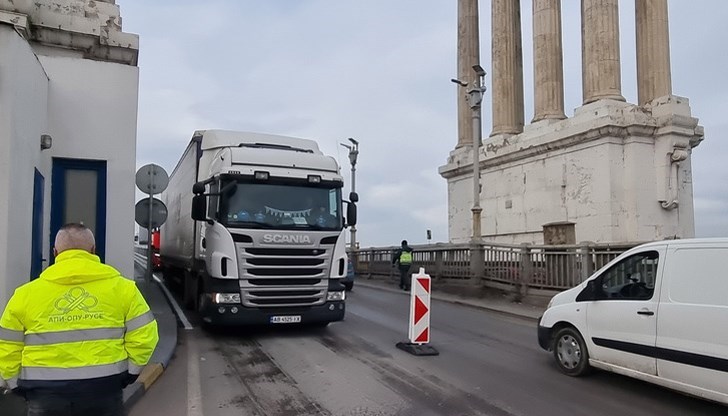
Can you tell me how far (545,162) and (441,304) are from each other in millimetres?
9380

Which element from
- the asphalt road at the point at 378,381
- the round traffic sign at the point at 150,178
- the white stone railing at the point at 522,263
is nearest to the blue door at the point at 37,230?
the asphalt road at the point at 378,381

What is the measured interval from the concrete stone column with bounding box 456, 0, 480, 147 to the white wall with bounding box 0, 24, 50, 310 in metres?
22.7

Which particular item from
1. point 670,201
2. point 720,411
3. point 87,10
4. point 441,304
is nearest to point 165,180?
point 87,10

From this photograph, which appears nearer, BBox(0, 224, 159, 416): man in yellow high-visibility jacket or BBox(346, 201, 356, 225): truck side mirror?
BBox(0, 224, 159, 416): man in yellow high-visibility jacket

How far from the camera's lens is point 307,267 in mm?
9938

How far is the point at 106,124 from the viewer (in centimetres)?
909

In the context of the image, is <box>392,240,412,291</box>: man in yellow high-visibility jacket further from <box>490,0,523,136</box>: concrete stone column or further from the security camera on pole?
the security camera on pole

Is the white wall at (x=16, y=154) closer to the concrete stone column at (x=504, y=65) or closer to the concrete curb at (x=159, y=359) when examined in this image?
the concrete curb at (x=159, y=359)

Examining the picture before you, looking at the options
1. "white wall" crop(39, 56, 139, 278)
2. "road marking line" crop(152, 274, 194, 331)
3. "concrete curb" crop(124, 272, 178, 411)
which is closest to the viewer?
"concrete curb" crop(124, 272, 178, 411)

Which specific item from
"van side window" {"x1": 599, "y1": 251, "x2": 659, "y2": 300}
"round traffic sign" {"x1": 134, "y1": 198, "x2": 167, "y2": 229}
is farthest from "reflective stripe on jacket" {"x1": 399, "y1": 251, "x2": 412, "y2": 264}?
"van side window" {"x1": 599, "y1": 251, "x2": 659, "y2": 300}

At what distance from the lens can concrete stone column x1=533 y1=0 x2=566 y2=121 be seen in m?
23.5

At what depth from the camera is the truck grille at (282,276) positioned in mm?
9609

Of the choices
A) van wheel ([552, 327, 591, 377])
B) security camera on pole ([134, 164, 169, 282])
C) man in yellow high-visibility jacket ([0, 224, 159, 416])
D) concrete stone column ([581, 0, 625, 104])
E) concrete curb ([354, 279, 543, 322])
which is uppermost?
concrete stone column ([581, 0, 625, 104])

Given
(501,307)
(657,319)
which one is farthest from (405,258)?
(657,319)
